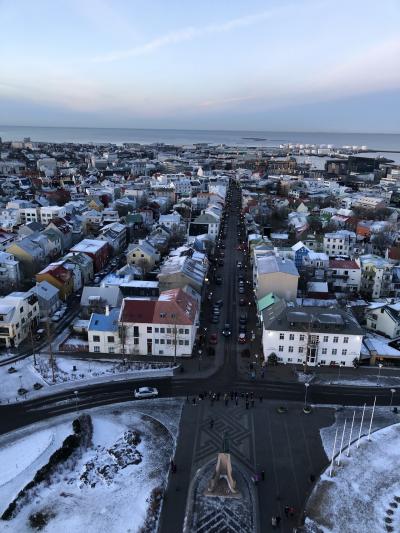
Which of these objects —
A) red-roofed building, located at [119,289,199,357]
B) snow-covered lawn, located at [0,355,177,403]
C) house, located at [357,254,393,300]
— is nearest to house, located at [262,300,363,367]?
red-roofed building, located at [119,289,199,357]

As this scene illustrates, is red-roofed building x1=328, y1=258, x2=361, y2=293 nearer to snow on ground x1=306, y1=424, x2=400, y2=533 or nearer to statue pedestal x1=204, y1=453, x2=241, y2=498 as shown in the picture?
snow on ground x1=306, y1=424, x2=400, y2=533

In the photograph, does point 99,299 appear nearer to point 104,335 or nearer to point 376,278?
point 104,335

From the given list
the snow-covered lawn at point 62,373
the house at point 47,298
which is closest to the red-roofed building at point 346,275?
the snow-covered lawn at point 62,373

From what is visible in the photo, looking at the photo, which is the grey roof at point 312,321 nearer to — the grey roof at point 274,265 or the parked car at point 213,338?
the parked car at point 213,338

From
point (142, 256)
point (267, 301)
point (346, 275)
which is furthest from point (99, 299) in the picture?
point (346, 275)

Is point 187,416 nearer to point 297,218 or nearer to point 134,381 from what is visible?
point 134,381

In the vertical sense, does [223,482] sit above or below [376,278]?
below
